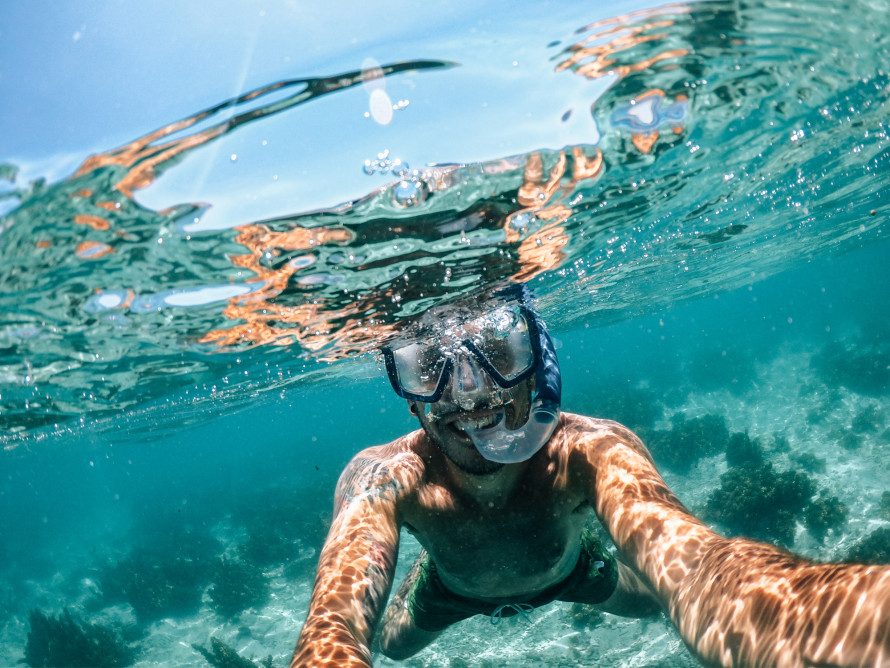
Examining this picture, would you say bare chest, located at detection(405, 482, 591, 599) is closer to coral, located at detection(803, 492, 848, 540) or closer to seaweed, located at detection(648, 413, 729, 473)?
coral, located at detection(803, 492, 848, 540)

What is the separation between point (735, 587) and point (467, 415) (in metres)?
2.61

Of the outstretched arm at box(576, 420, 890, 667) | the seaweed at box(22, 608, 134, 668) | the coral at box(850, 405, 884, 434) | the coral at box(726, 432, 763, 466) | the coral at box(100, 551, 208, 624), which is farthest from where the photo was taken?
the coral at box(850, 405, 884, 434)

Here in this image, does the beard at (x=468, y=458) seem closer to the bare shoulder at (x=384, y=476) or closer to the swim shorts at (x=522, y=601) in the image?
the bare shoulder at (x=384, y=476)

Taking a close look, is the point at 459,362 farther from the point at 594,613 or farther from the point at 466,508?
the point at 594,613

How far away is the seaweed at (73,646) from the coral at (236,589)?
119 inches

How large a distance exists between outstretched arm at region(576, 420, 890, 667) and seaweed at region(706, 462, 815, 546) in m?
12.0

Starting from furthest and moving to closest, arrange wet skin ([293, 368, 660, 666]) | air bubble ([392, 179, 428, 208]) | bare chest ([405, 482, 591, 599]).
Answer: air bubble ([392, 179, 428, 208]) → bare chest ([405, 482, 591, 599]) → wet skin ([293, 368, 660, 666])

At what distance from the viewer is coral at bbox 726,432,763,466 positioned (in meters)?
17.7

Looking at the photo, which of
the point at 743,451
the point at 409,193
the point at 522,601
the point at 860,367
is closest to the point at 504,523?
the point at 522,601

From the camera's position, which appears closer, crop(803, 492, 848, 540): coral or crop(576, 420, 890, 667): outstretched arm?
crop(576, 420, 890, 667): outstretched arm

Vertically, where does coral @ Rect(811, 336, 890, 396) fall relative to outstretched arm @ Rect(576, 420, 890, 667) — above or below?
below

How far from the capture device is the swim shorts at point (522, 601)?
583cm

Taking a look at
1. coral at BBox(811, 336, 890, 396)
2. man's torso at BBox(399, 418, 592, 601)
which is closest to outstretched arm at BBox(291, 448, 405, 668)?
man's torso at BBox(399, 418, 592, 601)

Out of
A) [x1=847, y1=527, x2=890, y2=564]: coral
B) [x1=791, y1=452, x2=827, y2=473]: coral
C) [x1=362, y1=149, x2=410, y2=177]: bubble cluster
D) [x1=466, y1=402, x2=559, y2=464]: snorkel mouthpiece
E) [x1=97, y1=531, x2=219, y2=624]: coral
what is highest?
[x1=362, y1=149, x2=410, y2=177]: bubble cluster
